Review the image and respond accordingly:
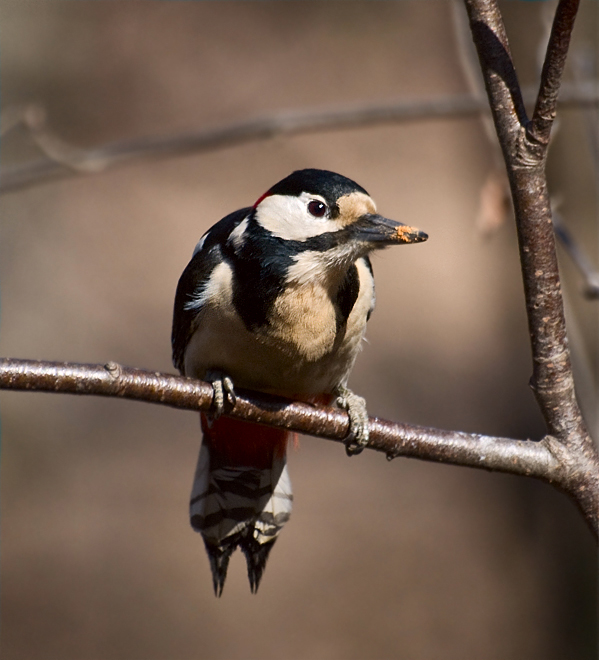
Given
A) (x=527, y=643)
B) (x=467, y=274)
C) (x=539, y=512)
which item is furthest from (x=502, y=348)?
(x=527, y=643)

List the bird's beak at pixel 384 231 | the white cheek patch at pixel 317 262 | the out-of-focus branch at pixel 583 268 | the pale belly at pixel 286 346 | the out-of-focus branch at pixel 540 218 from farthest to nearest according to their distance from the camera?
the out-of-focus branch at pixel 583 268 → the pale belly at pixel 286 346 → the white cheek patch at pixel 317 262 → the bird's beak at pixel 384 231 → the out-of-focus branch at pixel 540 218

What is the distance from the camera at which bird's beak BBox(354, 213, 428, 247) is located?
2510 mm

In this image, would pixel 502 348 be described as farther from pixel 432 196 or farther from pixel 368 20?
pixel 368 20

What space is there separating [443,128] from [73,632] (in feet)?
20.8

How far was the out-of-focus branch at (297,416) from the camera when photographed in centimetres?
226

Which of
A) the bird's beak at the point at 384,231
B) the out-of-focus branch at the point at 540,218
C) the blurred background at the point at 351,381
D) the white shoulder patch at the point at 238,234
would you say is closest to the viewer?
the out-of-focus branch at the point at 540,218

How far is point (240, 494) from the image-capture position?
3.54 meters

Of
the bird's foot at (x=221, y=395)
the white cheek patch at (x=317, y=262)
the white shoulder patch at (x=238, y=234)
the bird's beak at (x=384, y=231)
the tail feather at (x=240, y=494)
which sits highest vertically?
the white shoulder patch at (x=238, y=234)

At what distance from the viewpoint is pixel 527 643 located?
21.7ft

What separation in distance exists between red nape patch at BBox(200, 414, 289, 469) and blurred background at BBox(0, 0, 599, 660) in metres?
2.62

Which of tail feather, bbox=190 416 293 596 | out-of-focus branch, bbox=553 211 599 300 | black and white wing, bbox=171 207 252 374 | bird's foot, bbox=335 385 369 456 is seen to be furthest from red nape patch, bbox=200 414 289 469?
out-of-focus branch, bbox=553 211 599 300

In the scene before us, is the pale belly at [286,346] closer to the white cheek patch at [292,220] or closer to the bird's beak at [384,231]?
the white cheek patch at [292,220]

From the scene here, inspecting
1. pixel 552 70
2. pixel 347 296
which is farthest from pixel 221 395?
pixel 552 70

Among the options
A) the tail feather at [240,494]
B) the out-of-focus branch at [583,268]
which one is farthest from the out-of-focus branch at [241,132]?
the tail feather at [240,494]
